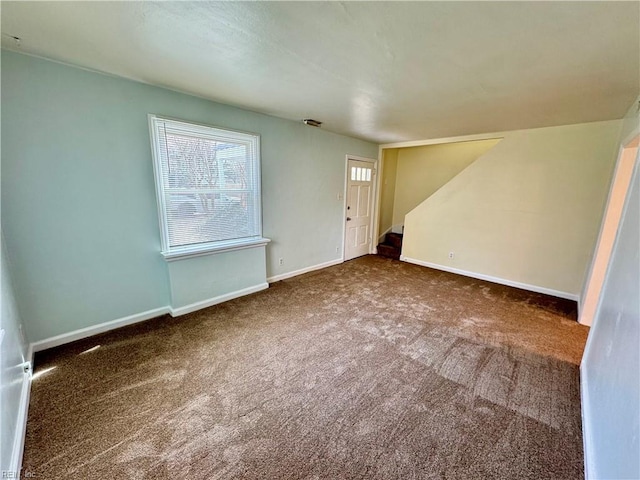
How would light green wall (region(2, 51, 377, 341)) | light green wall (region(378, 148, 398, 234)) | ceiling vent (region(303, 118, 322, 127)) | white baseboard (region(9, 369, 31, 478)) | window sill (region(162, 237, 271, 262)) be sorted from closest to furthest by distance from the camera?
white baseboard (region(9, 369, 31, 478)) → light green wall (region(2, 51, 377, 341)) → window sill (region(162, 237, 271, 262)) → ceiling vent (region(303, 118, 322, 127)) → light green wall (region(378, 148, 398, 234))

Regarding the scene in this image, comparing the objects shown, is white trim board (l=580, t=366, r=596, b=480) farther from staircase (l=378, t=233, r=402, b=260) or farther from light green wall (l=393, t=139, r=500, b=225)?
light green wall (l=393, t=139, r=500, b=225)

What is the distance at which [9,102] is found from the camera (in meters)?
1.93

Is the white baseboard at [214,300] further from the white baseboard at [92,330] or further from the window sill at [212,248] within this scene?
the window sill at [212,248]

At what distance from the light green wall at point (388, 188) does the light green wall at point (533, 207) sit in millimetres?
1478

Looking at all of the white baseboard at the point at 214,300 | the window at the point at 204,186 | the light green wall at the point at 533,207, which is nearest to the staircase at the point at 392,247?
the light green wall at the point at 533,207

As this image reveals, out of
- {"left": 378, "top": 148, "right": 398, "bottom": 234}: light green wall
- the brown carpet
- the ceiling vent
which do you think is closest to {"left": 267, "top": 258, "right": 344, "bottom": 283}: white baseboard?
the brown carpet

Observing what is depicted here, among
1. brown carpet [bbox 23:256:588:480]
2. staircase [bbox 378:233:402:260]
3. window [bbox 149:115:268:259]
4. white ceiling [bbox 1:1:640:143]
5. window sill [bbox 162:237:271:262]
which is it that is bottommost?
brown carpet [bbox 23:256:588:480]

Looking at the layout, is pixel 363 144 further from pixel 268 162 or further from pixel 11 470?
pixel 11 470

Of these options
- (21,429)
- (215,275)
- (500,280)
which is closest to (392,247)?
(500,280)

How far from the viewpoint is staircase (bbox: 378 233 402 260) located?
550 centimetres

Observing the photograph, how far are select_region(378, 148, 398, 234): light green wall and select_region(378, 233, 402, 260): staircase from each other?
1.22 ft

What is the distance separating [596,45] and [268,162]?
10.2ft

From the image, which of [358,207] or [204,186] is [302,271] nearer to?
[358,207]

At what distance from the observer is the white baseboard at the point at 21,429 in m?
1.30
